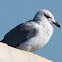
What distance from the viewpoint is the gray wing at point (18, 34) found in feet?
31.3

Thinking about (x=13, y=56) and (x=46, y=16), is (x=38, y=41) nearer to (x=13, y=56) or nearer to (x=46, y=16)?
(x=46, y=16)

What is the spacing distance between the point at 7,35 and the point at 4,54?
5262 mm

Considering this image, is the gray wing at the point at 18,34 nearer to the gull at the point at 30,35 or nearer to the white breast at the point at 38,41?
the gull at the point at 30,35

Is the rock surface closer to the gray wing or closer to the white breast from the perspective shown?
the white breast

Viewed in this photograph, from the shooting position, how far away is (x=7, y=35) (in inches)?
380

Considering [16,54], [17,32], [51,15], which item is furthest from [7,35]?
[16,54]

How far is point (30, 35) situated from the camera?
9508mm

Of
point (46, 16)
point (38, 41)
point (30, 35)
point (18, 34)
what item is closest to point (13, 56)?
point (38, 41)

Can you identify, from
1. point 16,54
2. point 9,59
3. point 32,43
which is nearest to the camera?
point 9,59

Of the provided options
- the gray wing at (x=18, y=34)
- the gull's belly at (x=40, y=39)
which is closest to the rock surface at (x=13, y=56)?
the gull's belly at (x=40, y=39)

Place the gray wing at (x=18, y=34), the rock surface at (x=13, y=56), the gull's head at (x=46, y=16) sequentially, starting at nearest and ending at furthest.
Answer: the rock surface at (x=13, y=56) → the gray wing at (x=18, y=34) → the gull's head at (x=46, y=16)

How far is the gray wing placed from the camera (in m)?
9.55

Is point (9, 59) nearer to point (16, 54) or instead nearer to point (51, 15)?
point (16, 54)

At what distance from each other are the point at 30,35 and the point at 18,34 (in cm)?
45
